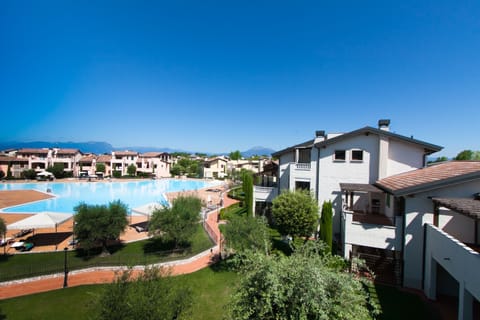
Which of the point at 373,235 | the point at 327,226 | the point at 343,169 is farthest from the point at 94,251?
the point at 343,169

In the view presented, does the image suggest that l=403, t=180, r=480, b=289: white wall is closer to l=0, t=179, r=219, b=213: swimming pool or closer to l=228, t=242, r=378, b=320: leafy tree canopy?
l=228, t=242, r=378, b=320: leafy tree canopy

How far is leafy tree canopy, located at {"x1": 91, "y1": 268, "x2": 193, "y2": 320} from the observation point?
5.97 meters

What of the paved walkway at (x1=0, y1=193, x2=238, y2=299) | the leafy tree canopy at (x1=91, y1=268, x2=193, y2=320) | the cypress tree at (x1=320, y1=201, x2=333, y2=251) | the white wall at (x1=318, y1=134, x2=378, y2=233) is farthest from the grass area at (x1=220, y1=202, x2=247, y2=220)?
the leafy tree canopy at (x1=91, y1=268, x2=193, y2=320)

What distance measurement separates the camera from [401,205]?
1309 cm

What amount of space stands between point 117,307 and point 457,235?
16300mm

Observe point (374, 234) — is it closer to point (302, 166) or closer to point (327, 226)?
point (327, 226)

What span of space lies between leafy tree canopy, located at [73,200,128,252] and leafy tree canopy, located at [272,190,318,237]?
42.9 feet

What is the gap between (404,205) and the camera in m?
12.1

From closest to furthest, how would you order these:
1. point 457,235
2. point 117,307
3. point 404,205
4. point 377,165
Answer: point 117,307
point 457,235
point 404,205
point 377,165

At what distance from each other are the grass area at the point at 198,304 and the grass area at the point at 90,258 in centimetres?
236

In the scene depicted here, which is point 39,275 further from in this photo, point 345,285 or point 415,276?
point 415,276

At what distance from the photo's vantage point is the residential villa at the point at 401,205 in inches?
378

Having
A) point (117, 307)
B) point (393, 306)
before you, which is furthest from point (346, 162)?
point (117, 307)

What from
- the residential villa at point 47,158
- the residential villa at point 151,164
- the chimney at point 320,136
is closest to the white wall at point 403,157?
the chimney at point 320,136
